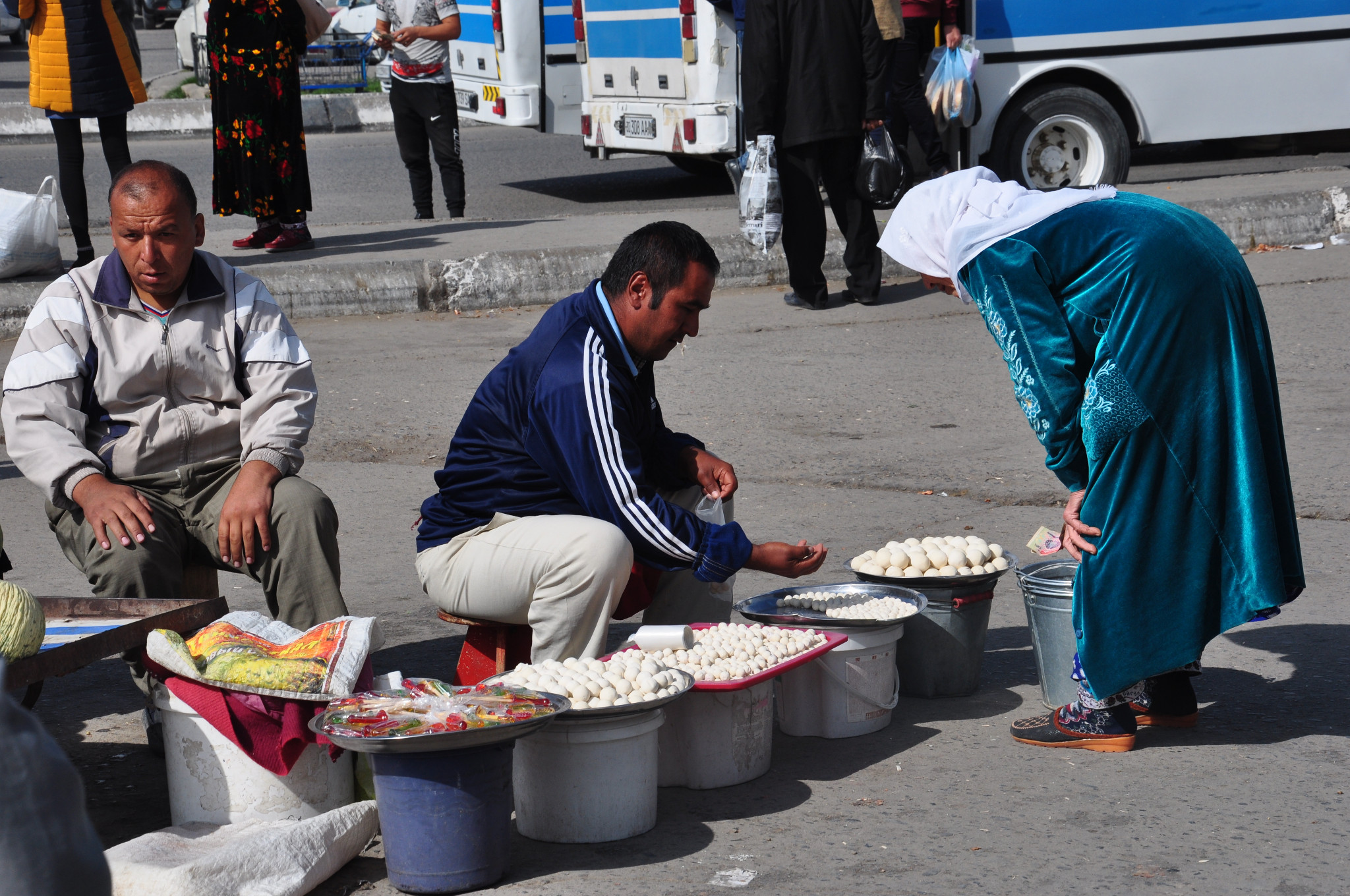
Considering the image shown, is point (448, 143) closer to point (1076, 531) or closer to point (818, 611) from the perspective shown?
point (818, 611)

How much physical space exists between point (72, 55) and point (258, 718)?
19.3ft

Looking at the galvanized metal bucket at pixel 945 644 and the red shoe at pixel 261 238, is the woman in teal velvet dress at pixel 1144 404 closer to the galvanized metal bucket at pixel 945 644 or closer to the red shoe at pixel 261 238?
the galvanized metal bucket at pixel 945 644

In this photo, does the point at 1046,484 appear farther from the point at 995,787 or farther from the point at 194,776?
the point at 194,776

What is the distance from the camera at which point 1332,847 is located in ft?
8.92

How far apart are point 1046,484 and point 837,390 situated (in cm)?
154

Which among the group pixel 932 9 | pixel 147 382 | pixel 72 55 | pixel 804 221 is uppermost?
pixel 932 9

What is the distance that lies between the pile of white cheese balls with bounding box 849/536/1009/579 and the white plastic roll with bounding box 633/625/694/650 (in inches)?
24.1

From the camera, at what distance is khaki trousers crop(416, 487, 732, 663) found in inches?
126

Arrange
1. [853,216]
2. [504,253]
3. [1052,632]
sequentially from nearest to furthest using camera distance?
[1052,632], [853,216], [504,253]

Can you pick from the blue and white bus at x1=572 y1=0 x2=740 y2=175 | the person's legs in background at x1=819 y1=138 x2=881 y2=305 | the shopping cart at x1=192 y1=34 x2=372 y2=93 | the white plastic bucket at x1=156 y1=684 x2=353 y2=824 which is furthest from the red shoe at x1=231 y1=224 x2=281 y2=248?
the shopping cart at x1=192 y1=34 x2=372 y2=93

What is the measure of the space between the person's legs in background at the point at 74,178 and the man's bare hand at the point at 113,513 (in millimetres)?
4867

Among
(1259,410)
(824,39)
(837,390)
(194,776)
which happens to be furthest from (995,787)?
(824,39)

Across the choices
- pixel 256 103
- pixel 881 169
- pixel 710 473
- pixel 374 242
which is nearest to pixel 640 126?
pixel 374 242

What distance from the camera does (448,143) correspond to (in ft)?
33.0
